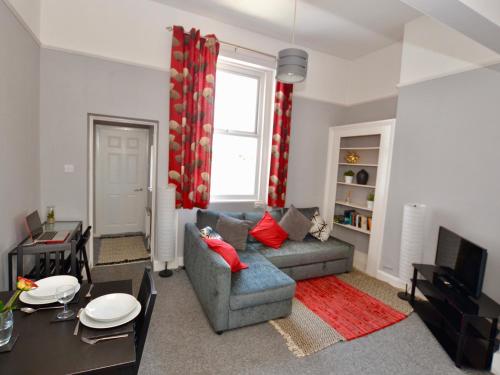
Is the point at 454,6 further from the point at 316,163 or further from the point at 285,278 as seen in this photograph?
the point at 316,163

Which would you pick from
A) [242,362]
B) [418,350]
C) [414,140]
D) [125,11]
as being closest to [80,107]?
[125,11]

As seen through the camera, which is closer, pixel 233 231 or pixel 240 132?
pixel 233 231

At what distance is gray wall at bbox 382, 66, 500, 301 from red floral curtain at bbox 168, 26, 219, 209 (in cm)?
252

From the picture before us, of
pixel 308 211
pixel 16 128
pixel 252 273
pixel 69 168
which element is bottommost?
pixel 252 273

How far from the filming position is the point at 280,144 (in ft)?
13.6

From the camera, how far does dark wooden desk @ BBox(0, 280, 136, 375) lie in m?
1.07

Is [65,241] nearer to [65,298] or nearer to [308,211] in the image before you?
[65,298]

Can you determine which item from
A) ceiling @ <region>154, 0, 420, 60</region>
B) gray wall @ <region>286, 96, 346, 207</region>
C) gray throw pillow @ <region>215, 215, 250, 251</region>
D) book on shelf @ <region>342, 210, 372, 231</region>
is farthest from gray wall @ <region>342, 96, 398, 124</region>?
gray throw pillow @ <region>215, 215, 250, 251</region>

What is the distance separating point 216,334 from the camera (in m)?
2.42

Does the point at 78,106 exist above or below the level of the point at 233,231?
above

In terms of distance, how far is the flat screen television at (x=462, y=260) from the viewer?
2.31m

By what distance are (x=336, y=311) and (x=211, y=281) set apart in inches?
56.2

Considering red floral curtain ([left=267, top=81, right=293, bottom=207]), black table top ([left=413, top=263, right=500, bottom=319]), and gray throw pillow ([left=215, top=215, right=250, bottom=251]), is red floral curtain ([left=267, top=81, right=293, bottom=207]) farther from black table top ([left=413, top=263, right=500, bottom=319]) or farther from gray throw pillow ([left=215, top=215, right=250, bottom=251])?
black table top ([left=413, top=263, right=500, bottom=319])

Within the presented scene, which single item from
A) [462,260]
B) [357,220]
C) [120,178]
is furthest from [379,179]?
[120,178]
